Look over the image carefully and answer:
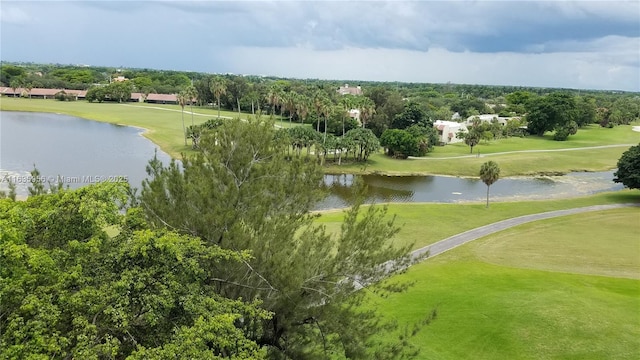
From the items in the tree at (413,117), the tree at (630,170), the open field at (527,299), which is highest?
the tree at (413,117)

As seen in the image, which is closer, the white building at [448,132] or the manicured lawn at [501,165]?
the manicured lawn at [501,165]

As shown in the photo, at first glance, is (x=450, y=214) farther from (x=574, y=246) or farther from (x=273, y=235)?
(x=273, y=235)

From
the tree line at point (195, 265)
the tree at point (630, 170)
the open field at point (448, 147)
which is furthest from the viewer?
the open field at point (448, 147)

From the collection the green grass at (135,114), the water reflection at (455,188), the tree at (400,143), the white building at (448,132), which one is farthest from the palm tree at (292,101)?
the white building at (448,132)

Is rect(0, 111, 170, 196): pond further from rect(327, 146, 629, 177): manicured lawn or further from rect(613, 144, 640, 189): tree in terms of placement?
rect(613, 144, 640, 189): tree

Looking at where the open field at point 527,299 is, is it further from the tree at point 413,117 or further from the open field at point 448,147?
the tree at point 413,117
